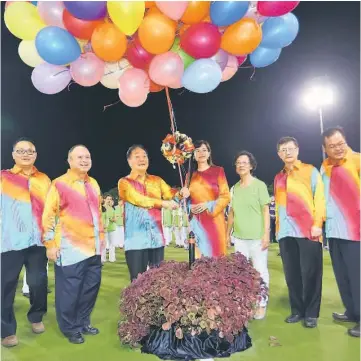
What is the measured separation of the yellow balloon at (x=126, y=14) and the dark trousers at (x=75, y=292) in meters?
1.80

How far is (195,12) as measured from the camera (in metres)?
2.91

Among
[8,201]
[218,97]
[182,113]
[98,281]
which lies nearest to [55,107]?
[182,113]

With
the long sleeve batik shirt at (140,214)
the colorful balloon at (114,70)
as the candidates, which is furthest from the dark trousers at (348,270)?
the colorful balloon at (114,70)

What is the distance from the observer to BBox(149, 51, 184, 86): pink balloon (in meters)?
3.06

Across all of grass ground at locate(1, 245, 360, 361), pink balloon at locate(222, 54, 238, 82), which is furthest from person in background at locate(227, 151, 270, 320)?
pink balloon at locate(222, 54, 238, 82)

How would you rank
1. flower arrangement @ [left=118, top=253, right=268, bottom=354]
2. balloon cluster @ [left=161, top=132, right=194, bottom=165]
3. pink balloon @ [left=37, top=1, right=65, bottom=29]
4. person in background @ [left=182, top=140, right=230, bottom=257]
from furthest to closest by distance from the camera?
person in background @ [left=182, top=140, right=230, bottom=257]
balloon cluster @ [left=161, top=132, right=194, bottom=165]
pink balloon @ [left=37, top=1, right=65, bottom=29]
flower arrangement @ [left=118, top=253, right=268, bottom=354]

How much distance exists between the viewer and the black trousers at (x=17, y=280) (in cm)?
315

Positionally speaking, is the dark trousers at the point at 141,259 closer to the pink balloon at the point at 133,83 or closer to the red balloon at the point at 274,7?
the pink balloon at the point at 133,83

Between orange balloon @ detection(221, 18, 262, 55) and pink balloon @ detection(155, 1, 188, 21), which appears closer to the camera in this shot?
pink balloon @ detection(155, 1, 188, 21)

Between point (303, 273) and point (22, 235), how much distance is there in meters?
2.28

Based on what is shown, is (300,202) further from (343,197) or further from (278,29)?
(278,29)

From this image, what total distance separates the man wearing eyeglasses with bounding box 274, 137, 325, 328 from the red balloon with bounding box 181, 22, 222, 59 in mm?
987

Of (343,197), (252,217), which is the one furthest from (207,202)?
(343,197)

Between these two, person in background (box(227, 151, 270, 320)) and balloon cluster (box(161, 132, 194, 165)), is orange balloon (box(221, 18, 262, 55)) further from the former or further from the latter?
person in background (box(227, 151, 270, 320))
